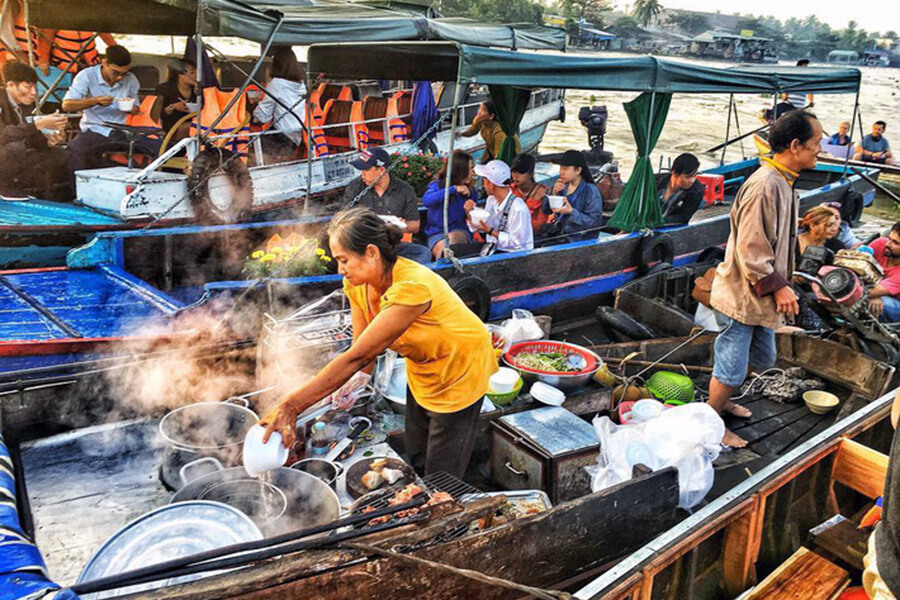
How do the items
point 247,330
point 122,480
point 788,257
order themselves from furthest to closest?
point 247,330 < point 788,257 < point 122,480

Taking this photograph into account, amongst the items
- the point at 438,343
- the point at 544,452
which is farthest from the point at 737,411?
the point at 438,343

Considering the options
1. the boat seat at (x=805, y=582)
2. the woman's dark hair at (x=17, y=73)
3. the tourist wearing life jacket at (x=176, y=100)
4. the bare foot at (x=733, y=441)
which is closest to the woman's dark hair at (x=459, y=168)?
the bare foot at (x=733, y=441)

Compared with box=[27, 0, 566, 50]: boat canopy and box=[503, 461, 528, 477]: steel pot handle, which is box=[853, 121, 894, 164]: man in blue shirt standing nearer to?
box=[27, 0, 566, 50]: boat canopy

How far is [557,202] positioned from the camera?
7.53 meters

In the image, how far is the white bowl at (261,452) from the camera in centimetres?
251

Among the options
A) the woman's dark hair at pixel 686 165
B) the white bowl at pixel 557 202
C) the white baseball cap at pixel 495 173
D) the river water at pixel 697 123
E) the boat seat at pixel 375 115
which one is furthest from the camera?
the river water at pixel 697 123

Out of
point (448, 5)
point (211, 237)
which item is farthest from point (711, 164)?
point (448, 5)

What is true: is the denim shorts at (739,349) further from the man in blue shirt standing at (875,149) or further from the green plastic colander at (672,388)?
the man in blue shirt standing at (875,149)

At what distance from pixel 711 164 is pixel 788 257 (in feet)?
62.1

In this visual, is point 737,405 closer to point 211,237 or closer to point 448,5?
point 211,237

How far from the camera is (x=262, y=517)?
2834mm

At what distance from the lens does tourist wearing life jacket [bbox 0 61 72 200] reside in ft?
25.6

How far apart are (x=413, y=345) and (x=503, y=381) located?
1.64m

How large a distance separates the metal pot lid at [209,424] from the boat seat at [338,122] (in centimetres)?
785
